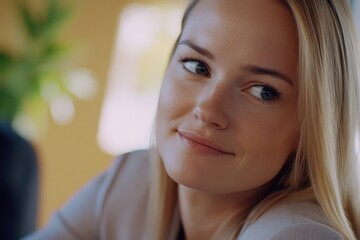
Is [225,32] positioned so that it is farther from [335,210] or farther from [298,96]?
[335,210]

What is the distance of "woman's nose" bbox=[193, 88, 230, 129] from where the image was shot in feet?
3.01

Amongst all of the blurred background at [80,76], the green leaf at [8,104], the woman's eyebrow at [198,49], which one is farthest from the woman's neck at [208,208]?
the green leaf at [8,104]

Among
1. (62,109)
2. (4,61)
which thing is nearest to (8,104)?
(4,61)

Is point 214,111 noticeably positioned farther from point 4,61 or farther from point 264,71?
point 4,61

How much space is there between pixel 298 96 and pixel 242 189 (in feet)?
0.55

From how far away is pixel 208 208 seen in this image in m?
1.11

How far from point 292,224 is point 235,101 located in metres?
0.20

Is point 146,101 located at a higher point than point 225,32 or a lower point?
lower

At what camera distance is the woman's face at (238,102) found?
0.93 meters

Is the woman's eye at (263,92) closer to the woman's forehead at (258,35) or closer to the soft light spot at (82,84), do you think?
the woman's forehead at (258,35)

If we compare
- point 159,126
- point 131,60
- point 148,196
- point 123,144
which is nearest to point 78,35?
point 131,60

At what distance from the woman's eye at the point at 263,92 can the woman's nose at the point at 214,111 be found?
0.05 meters

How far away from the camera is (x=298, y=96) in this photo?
3.11 feet

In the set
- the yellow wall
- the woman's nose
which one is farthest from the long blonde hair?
the yellow wall
